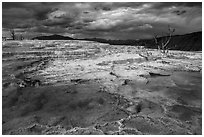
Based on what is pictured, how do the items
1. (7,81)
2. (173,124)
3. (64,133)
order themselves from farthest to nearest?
(7,81) < (173,124) < (64,133)

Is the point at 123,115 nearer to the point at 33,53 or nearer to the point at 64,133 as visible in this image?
the point at 64,133

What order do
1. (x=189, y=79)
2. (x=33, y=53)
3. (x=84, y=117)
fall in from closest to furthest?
(x=84, y=117) → (x=189, y=79) → (x=33, y=53)

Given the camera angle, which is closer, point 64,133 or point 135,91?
point 64,133

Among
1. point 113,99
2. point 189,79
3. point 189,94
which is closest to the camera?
point 113,99

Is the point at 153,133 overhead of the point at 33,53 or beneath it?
beneath

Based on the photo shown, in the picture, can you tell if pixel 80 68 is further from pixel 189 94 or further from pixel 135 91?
pixel 189 94

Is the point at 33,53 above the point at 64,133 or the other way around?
above

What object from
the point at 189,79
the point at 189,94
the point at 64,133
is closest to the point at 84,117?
the point at 64,133

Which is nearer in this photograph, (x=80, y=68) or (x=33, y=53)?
(x=80, y=68)

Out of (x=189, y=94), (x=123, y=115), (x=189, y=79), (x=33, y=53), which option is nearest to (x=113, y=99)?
(x=123, y=115)

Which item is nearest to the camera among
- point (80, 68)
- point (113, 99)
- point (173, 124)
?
point (173, 124)
